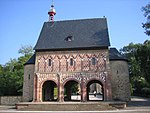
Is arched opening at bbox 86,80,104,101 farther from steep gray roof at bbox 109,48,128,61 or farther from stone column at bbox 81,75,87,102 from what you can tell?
steep gray roof at bbox 109,48,128,61

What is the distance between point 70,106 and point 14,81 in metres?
21.0

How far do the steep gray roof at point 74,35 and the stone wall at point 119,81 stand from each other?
3.84 m

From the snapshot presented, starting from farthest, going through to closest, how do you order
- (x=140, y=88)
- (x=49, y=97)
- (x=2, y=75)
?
(x=140, y=88)
(x=2, y=75)
(x=49, y=97)

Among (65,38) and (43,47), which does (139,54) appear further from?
(43,47)

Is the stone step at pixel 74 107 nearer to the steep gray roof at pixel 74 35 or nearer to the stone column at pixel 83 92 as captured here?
the stone column at pixel 83 92

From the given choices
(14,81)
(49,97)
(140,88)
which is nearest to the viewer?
(49,97)

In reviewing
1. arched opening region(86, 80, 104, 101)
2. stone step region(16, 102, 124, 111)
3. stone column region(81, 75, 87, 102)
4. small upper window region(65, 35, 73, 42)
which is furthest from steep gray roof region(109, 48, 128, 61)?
stone step region(16, 102, 124, 111)

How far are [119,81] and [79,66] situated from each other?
660 cm

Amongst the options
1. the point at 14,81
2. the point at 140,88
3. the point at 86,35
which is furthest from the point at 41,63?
the point at 140,88

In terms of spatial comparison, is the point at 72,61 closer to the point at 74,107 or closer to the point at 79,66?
the point at 79,66

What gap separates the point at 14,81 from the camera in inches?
1641

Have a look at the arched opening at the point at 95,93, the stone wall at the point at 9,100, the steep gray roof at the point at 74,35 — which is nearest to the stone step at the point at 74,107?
the arched opening at the point at 95,93

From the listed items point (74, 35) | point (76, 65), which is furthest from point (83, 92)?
point (74, 35)

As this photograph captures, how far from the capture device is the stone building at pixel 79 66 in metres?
29.6
